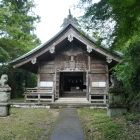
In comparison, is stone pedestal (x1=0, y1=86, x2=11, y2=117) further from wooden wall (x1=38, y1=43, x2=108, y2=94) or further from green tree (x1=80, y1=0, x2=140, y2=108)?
wooden wall (x1=38, y1=43, x2=108, y2=94)

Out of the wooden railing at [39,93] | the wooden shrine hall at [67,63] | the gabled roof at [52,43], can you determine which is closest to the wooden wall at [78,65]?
the wooden shrine hall at [67,63]

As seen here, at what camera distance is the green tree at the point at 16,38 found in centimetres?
1244

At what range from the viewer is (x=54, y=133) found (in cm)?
407

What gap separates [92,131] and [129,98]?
90.6 inches

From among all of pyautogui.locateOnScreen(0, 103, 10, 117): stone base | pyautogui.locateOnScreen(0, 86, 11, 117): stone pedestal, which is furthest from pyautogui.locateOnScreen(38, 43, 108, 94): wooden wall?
pyautogui.locateOnScreen(0, 103, 10, 117): stone base

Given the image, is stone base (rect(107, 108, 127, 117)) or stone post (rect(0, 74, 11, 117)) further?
stone post (rect(0, 74, 11, 117))

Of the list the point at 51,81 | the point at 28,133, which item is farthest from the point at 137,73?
the point at 51,81

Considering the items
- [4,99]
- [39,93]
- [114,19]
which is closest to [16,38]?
[39,93]

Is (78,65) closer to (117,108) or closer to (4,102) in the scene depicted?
(117,108)

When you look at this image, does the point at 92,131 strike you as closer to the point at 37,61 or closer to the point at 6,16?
the point at 37,61

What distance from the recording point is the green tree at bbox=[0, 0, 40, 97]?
40.8ft

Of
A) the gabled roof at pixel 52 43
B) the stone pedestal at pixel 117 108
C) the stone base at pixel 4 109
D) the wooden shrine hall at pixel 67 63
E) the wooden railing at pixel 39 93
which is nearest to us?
the stone pedestal at pixel 117 108

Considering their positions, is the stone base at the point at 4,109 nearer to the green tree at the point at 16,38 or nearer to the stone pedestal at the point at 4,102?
the stone pedestal at the point at 4,102

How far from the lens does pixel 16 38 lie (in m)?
15.6
